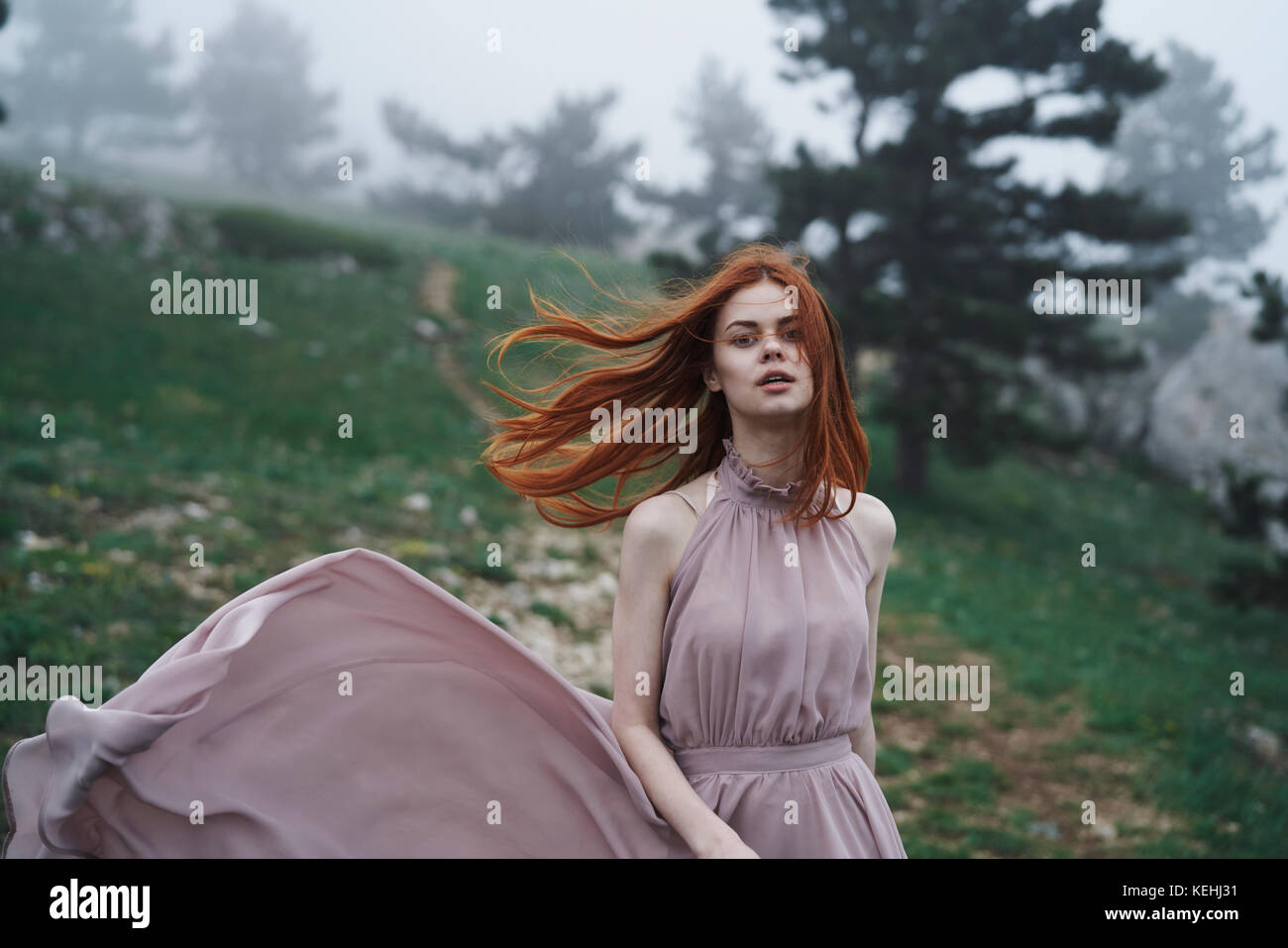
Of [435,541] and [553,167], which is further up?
[553,167]

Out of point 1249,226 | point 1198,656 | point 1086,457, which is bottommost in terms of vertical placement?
point 1198,656

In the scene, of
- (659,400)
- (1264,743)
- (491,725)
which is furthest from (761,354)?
(1264,743)

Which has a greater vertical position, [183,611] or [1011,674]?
[183,611]

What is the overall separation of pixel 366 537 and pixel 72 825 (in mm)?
6169

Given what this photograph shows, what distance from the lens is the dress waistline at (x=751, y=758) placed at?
7.63 feet

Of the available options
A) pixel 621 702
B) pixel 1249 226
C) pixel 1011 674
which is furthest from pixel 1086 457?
pixel 1249 226

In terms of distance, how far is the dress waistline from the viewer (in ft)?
7.63

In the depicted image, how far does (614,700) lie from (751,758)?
14.1 inches

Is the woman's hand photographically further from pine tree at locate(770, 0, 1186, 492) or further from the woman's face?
pine tree at locate(770, 0, 1186, 492)

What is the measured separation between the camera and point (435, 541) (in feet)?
27.3

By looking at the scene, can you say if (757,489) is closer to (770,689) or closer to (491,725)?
(770,689)
